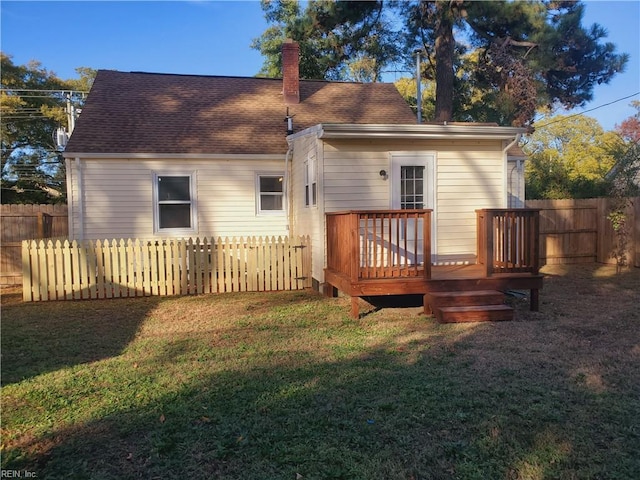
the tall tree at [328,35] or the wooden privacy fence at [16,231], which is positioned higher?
the tall tree at [328,35]

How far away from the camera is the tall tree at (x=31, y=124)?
24.5m

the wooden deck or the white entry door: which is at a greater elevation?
the white entry door

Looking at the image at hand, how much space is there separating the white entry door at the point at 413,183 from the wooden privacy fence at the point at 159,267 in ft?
6.98

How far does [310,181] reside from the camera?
9367 millimetres

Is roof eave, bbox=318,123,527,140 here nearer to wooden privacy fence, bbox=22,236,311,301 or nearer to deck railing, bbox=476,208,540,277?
deck railing, bbox=476,208,540,277

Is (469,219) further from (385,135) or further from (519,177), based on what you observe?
(519,177)

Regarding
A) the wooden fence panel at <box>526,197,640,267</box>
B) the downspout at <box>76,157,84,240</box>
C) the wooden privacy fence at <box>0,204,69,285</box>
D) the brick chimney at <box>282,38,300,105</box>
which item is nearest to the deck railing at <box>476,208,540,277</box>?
the wooden fence panel at <box>526,197,640,267</box>

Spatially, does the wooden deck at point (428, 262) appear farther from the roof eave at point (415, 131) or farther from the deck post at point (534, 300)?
the roof eave at point (415, 131)

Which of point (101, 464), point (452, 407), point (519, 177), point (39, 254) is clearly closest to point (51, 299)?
point (39, 254)

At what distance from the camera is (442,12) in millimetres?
15148

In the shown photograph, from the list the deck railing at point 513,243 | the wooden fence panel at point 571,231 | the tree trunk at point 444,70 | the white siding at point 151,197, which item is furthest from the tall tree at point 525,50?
the deck railing at point 513,243

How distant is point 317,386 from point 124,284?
6173 mm

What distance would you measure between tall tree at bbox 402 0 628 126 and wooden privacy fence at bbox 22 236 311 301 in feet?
31.1

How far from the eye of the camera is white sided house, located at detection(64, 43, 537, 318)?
28.0 ft
